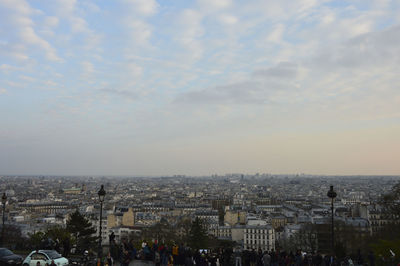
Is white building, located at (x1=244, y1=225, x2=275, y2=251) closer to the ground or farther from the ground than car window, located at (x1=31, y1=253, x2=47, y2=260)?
closer to the ground

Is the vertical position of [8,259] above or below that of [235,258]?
above

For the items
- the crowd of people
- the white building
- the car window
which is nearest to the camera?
the car window

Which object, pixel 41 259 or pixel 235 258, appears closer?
pixel 41 259

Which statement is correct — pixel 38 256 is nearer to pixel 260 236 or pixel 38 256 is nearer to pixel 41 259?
pixel 41 259

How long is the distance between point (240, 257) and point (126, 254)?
621 centimetres

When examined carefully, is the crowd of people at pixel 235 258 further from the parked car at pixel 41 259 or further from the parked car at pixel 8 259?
the parked car at pixel 8 259

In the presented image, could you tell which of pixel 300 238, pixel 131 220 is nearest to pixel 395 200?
pixel 300 238

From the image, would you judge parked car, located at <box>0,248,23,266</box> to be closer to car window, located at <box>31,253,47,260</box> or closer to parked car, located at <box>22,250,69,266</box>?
parked car, located at <box>22,250,69,266</box>

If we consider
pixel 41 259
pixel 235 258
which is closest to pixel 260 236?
pixel 235 258

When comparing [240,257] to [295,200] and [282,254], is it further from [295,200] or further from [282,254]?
[295,200]

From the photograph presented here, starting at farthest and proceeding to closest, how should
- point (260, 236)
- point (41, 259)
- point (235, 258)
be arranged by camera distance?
point (260, 236)
point (235, 258)
point (41, 259)

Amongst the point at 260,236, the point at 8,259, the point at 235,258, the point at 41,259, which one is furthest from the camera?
the point at 260,236

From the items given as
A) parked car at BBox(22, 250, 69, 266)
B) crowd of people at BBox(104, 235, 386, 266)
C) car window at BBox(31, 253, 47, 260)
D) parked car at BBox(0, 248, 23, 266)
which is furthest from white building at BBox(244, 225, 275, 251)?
car window at BBox(31, 253, 47, 260)

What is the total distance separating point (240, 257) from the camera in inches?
907
